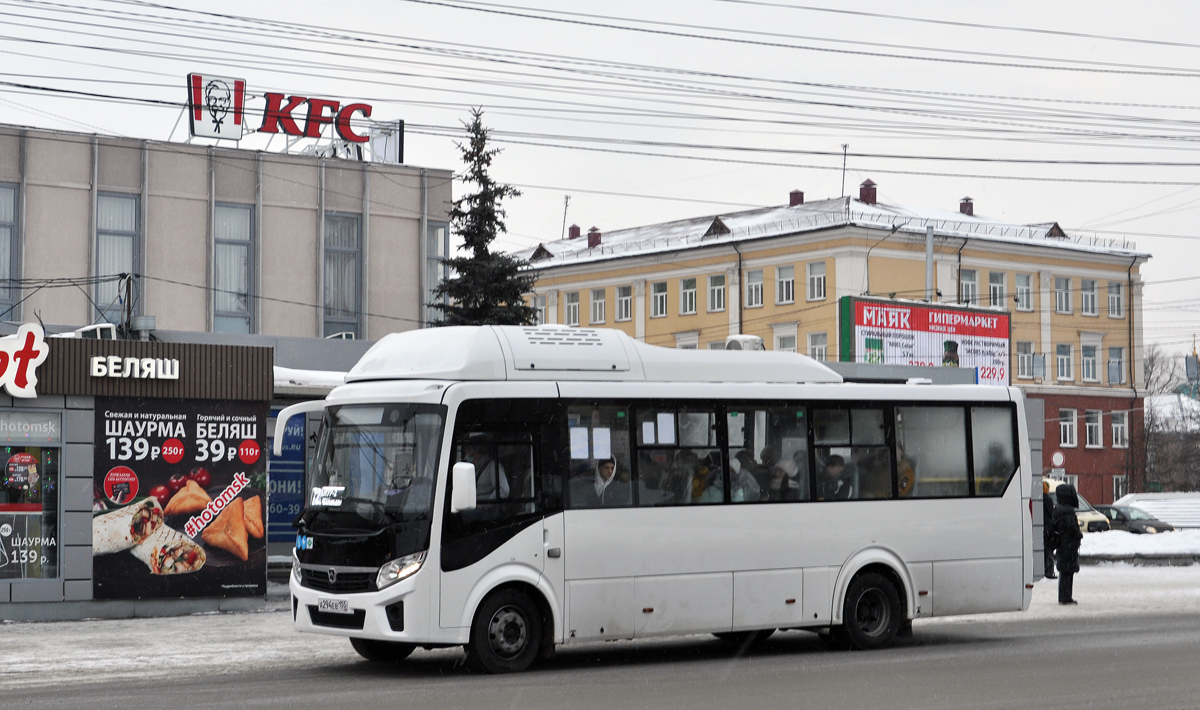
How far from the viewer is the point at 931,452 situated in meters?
15.6

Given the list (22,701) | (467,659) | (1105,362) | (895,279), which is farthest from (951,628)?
(1105,362)

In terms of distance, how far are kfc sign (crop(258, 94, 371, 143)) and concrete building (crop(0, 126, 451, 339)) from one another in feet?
2.58

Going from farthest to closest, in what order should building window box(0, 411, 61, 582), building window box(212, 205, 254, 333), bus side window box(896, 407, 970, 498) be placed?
1. building window box(212, 205, 254, 333)
2. building window box(0, 411, 61, 582)
3. bus side window box(896, 407, 970, 498)

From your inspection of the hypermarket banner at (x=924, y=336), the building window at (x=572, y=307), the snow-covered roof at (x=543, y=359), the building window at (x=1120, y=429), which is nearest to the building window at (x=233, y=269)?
the hypermarket banner at (x=924, y=336)

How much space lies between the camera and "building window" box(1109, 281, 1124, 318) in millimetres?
74312

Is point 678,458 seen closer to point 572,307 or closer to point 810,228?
point 810,228

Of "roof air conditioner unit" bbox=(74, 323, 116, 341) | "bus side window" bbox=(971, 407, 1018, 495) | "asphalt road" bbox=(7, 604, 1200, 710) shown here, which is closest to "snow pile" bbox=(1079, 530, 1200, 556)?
"bus side window" bbox=(971, 407, 1018, 495)

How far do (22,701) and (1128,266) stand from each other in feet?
232

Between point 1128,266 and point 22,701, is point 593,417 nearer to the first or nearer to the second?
point 22,701

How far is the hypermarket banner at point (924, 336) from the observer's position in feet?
142

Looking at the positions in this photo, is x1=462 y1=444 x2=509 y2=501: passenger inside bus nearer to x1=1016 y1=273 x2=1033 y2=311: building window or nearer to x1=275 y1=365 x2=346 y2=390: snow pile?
x1=275 y1=365 x2=346 y2=390: snow pile

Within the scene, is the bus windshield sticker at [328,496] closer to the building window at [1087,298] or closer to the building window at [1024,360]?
the building window at [1024,360]

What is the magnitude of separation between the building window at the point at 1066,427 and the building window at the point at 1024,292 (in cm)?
512

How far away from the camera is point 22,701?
36.9 feet
